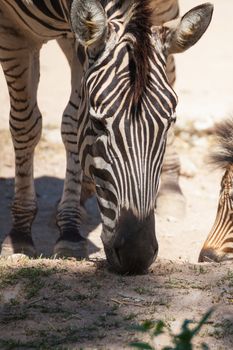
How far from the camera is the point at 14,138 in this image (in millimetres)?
7980

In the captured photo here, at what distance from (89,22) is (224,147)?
7.05ft

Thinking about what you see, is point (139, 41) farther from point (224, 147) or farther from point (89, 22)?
point (224, 147)

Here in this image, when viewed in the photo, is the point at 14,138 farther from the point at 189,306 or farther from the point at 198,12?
the point at 189,306

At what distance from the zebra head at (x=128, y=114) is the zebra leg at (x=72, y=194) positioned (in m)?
1.76

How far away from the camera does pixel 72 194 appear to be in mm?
7797

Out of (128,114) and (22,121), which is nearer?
(128,114)

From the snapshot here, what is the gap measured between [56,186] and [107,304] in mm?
5349

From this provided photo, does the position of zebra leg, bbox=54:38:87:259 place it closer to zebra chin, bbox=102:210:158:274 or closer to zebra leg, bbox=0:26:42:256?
zebra leg, bbox=0:26:42:256

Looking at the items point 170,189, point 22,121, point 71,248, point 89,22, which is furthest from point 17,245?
point 89,22

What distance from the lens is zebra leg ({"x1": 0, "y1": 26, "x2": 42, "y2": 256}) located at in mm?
7457

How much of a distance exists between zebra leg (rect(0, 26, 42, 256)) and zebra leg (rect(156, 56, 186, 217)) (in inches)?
75.6

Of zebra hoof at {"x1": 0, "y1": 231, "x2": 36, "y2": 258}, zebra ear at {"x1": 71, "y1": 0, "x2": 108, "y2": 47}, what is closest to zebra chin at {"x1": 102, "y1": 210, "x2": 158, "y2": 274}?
zebra ear at {"x1": 71, "y1": 0, "x2": 108, "y2": 47}

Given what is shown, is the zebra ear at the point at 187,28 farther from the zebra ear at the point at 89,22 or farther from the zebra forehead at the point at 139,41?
the zebra ear at the point at 89,22

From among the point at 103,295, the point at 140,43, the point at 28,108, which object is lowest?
the point at 103,295
